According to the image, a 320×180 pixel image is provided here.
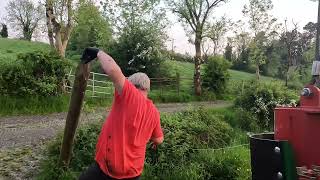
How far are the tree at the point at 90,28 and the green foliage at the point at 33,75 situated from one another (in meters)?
5.58

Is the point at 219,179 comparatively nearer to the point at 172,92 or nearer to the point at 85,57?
the point at 85,57

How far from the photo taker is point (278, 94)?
20.2m

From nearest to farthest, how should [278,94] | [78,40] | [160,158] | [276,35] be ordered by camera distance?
[160,158] → [278,94] → [78,40] → [276,35]

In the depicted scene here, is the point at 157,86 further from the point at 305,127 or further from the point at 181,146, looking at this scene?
the point at 305,127

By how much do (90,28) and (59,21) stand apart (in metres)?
18.6

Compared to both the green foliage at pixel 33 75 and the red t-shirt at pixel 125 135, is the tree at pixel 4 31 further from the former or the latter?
the red t-shirt at pixel 125 135

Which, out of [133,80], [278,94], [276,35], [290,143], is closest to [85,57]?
[133,80]

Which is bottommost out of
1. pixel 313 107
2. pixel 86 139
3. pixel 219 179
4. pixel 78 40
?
→ pixel 219 179

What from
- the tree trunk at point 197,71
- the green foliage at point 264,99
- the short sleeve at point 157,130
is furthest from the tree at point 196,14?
the short sleeve at point 157,130

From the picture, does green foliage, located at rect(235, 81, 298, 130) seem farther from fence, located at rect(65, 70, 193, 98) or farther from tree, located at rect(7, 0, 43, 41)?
tree, located at rect(7, 0, 43, 41)

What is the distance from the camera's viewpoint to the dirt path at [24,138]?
848cm

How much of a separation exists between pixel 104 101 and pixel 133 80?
62.7 ft

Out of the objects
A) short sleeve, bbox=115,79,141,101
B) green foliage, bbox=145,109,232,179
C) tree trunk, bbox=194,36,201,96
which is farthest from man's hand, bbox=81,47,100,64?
tree trunk, bbox=194,36,201,96

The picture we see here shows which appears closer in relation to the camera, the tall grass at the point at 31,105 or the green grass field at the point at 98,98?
the tall grass at the point at 31,105
